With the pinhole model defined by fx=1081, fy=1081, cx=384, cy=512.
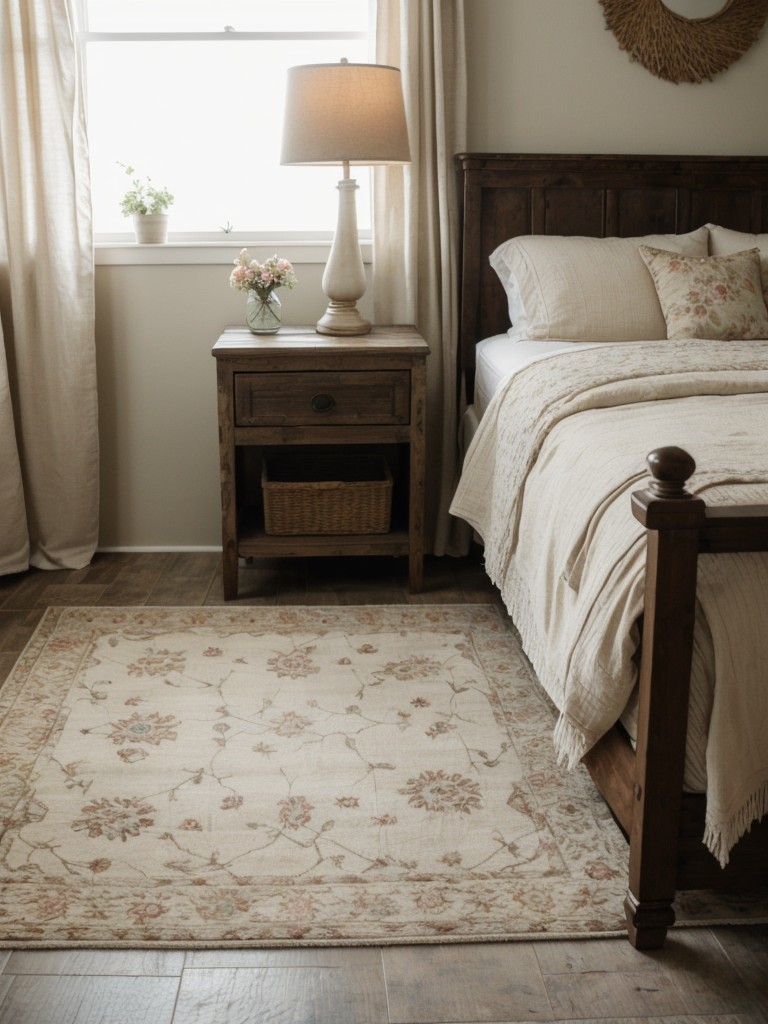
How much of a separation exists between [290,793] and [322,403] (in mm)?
1259

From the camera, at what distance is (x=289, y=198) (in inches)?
139

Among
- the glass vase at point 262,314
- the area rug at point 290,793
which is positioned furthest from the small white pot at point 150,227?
the area rug at point 290,793

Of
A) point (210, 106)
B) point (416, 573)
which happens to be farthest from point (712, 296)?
point (210, 106)

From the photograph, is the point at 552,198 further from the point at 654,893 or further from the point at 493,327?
the point at 654,893

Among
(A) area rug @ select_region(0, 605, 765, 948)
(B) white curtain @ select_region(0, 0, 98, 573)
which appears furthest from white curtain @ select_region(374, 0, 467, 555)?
(B) white curtain @ select_region(0, 0, 98, 573)

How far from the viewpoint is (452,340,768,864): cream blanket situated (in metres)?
1.58

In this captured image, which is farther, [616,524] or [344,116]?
[344,116]

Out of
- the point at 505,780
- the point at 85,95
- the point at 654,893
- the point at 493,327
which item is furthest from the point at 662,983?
the point at 85,95

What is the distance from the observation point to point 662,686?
157 centimetres

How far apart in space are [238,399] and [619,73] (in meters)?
1.60

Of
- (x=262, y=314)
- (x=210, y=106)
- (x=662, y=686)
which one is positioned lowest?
(x=662, y=686)

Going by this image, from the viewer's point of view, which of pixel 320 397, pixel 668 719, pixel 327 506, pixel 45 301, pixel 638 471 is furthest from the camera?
pixel 45 301

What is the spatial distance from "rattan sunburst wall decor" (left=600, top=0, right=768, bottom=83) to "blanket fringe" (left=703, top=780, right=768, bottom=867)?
8.36 feet

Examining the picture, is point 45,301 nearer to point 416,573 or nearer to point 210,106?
point 210,106
